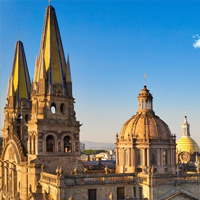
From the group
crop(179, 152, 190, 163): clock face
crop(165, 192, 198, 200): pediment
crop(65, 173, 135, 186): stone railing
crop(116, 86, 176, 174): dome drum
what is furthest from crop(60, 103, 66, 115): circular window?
crop(179, 152, 190, 163): clock face

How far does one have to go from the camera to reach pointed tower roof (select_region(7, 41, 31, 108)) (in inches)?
2389

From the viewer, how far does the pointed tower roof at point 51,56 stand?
46.4m

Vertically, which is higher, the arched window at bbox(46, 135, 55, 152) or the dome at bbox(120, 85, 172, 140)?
the dome at bbox(120, 85, 172, 140)

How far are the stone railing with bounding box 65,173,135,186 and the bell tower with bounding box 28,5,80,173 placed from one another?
9.03 meters

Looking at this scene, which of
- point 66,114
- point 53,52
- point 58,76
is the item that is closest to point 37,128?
point 66,114

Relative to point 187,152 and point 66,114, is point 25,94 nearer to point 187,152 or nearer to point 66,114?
point 66,114

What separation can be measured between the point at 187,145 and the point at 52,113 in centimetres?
6108

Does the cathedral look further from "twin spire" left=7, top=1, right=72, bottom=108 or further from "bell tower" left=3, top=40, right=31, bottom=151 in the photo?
"bell tower" left=3, top=40, right=31, bottom=151

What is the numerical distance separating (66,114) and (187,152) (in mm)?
53530

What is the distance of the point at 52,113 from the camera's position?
45.2 meters

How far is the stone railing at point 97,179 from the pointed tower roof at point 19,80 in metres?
29.0

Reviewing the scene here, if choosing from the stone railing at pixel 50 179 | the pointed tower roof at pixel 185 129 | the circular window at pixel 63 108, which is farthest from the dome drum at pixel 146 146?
the pointed tower roof at pixel 185 129

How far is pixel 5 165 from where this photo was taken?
58.5 meters

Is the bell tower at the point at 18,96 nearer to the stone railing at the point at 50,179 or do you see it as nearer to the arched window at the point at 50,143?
the arched window at the point at 50,143
